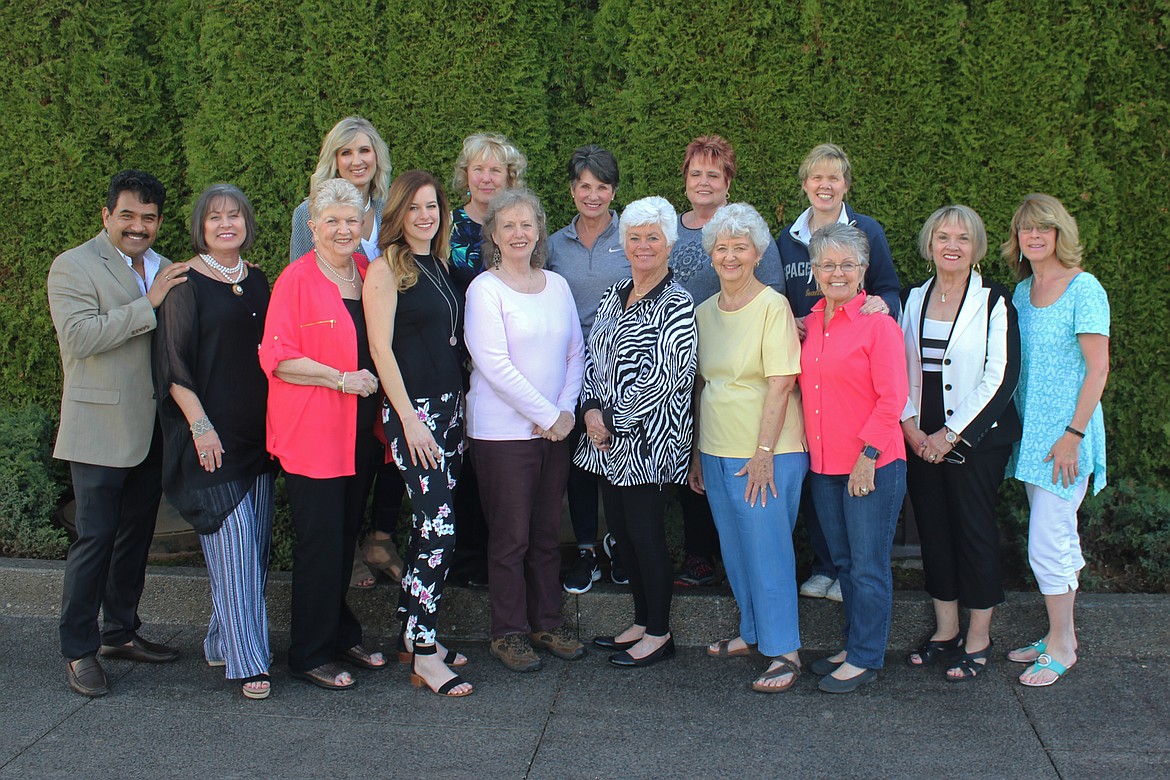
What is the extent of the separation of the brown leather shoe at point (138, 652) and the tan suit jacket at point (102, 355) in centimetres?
88

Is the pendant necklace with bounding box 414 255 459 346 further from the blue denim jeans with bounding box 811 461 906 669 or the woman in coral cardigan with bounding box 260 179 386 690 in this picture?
the blue denim jeans with bounding box 811 461 906 669

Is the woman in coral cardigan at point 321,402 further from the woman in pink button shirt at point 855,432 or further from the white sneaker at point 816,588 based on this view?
the white sneaker at point 816,588

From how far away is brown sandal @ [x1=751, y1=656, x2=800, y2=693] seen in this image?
3.99 metres

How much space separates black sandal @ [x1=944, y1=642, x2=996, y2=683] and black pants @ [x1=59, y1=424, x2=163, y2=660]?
3537mm

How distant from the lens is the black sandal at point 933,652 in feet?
13.8

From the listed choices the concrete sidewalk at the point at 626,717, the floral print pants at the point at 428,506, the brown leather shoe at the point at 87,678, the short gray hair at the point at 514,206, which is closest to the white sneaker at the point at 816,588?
the concrete sidewalk at the point at 626,717

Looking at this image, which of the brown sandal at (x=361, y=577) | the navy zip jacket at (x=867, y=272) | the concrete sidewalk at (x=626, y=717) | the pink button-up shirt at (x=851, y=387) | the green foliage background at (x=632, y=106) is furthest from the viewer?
the green foliage background at (x=632, y=106)

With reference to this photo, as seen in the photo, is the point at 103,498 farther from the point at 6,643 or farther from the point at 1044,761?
the point at 1044,761

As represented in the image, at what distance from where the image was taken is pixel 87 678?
Result: 4023 mm

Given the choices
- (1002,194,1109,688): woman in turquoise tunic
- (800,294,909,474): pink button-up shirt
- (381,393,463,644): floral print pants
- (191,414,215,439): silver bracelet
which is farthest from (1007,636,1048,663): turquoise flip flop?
(191,414,215,439): silver bracelet

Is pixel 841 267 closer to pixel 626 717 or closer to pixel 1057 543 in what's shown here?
pixel 1057 543

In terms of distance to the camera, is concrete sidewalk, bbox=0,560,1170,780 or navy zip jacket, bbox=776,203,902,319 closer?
concrete sidewalk, bbox=0,560,1170,780

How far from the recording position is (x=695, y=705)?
12.8 ft

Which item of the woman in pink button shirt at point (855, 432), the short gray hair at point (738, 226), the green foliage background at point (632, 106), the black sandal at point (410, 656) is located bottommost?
the black sandal at point (410, 656)
